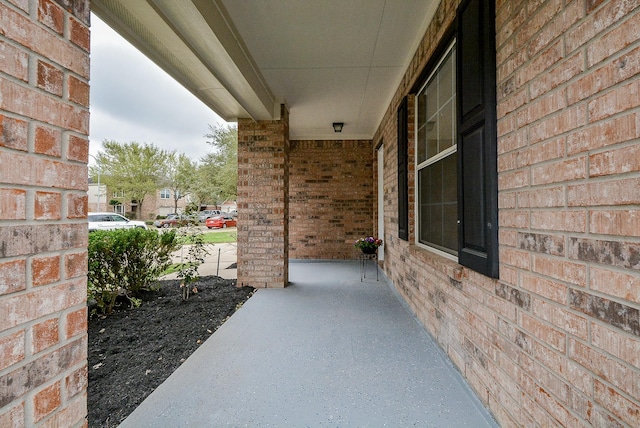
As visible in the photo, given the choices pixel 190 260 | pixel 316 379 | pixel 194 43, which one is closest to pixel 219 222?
pixel 190 260

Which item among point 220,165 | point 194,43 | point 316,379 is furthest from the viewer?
point 220,165

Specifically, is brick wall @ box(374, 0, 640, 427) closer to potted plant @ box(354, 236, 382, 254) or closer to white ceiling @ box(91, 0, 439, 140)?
white ceiling @ box(91, 0, 439, 140)

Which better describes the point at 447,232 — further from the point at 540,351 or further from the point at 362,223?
the point at 362,223

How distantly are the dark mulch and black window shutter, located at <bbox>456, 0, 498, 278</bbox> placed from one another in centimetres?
223

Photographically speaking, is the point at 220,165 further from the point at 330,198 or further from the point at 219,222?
the point at 330,198

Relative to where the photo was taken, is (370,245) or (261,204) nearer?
(261,204)

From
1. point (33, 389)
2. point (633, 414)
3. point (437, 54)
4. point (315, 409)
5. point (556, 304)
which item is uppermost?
point (437, 54)

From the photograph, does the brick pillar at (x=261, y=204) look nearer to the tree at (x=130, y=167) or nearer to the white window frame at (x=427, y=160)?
the white window frame at (x=427, y=160)

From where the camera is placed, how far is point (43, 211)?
2.66 ft

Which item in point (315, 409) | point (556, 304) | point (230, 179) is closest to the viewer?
point (556, 304)

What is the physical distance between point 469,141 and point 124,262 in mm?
3786

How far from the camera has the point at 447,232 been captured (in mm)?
2547

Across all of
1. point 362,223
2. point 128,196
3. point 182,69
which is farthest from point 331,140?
point 128,196

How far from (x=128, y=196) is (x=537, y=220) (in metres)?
19.5
